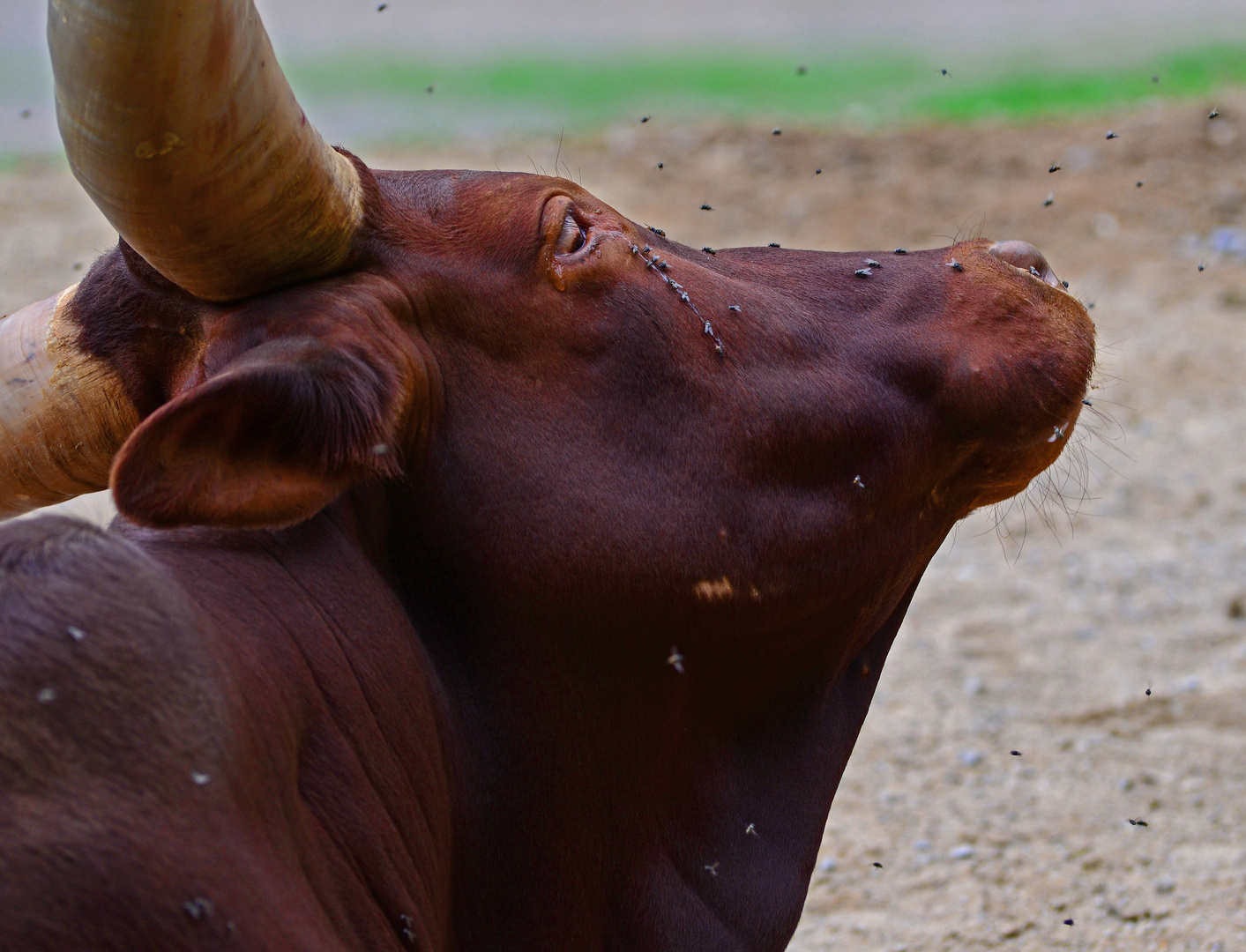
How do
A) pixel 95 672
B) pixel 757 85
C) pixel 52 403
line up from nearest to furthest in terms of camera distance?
pixel 95 672 < pixel 52 403 < pixel 757 85

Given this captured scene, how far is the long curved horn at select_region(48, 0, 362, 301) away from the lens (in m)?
1.94

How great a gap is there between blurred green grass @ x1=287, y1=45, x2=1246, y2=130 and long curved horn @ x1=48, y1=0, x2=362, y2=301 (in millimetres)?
12312

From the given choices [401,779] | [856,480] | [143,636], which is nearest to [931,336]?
[856,480]

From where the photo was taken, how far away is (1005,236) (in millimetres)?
10492

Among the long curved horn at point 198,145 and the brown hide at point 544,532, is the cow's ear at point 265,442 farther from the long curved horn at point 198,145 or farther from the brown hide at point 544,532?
the long curved horn at point 198,145

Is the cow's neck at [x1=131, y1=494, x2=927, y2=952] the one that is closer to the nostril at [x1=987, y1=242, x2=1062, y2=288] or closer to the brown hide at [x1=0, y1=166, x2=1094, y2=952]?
the brown hide at [x1=0, y1=166, x2=1094, y2=952]

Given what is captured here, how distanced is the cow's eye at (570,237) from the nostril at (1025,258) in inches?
37.9

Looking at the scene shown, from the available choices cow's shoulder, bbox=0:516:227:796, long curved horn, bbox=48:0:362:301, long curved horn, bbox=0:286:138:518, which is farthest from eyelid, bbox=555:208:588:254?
cow's shoulder, bbox=0:516:227:796

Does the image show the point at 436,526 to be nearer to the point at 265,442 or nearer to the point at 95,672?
the point at 265,442

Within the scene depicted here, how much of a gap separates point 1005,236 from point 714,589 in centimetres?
853

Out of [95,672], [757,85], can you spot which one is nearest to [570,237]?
[95,672]

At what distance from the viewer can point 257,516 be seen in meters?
2.16

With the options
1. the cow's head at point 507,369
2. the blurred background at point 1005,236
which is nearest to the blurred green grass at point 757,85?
the blurred background at point 1005,236

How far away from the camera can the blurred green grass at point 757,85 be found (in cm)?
1460
